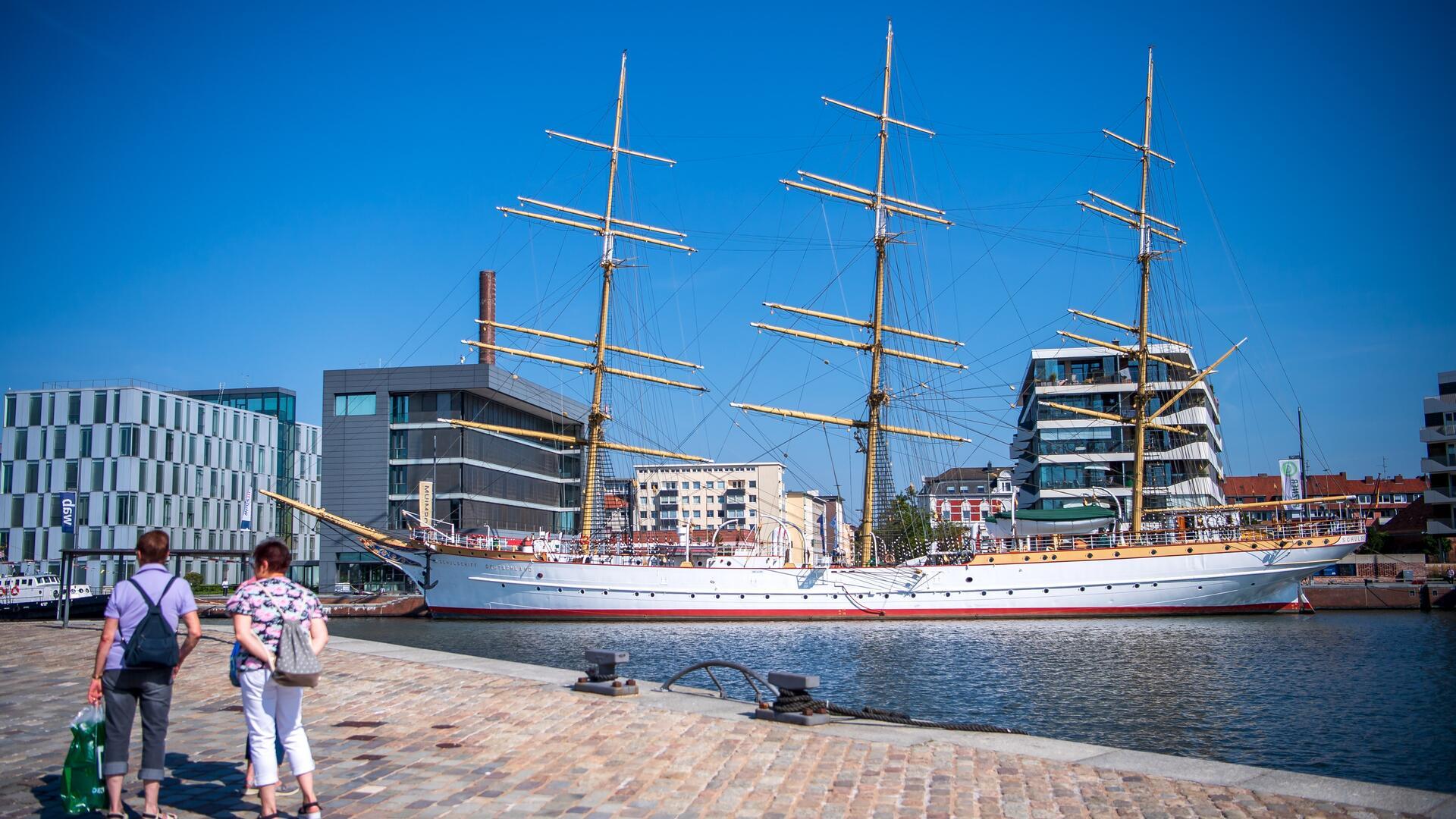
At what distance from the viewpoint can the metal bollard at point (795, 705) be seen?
1064 centimetres

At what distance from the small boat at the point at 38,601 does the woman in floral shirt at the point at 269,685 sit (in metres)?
36.0

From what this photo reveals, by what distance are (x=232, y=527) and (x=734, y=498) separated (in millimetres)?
63424

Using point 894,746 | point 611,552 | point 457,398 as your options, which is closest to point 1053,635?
point 611,552

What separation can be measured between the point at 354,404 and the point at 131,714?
2537 inches

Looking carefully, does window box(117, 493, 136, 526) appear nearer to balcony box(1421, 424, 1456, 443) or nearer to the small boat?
the small boat

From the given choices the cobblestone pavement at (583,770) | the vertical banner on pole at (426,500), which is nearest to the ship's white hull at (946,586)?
the vertical banner on pole at (426,500)

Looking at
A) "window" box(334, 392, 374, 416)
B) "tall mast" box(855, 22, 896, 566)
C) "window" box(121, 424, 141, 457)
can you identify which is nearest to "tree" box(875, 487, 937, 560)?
"tall mast" box(855, 22, 896, 566)

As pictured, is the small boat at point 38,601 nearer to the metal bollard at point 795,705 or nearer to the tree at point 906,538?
the tree at point 906,538

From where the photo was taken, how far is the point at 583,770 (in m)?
8.66

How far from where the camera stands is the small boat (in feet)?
130

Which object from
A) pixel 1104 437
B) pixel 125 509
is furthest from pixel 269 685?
pixel 125 509

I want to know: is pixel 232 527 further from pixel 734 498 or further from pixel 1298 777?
pixel 1298 777

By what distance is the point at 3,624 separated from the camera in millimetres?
23375

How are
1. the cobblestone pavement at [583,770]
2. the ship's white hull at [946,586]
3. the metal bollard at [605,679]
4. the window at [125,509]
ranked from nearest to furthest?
the cobblestone pavement at [583,770] → the metal bollard at [605,679] → the ship's white hull at [946,586] → the window at [125,509]
